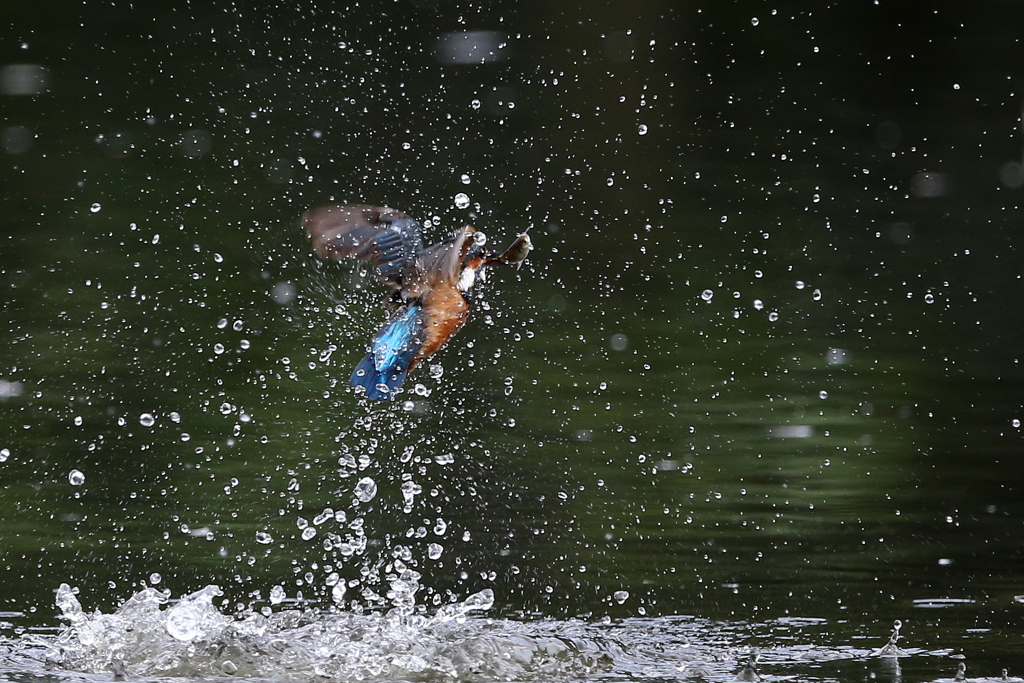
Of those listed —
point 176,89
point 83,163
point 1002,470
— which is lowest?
point 1002,470

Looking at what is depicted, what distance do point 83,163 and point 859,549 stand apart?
12.4 feet

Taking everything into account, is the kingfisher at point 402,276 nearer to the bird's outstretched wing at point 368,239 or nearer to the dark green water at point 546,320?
the bird's outstretched wing at point 368,239

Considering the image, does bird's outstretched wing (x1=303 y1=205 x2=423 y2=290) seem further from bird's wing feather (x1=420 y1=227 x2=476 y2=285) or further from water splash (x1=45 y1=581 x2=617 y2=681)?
water splash (x1=45 y1=581 x2=617 y2=681)

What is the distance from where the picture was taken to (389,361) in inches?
101

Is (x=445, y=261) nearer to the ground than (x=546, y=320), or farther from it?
nearer to the ground

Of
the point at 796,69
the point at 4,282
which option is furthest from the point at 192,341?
the point at 796,69

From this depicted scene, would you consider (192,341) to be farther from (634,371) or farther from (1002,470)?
(1002,470)

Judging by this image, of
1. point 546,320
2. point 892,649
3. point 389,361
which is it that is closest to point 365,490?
point 389,361

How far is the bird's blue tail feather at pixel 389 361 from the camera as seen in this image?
2.57 metres

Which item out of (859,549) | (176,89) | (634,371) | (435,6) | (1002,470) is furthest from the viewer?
(435,6)

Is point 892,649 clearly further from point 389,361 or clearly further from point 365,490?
point 365,490

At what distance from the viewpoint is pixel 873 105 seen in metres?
7.33

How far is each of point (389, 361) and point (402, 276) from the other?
166 mm

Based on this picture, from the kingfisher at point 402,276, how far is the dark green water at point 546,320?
0.45 metres
